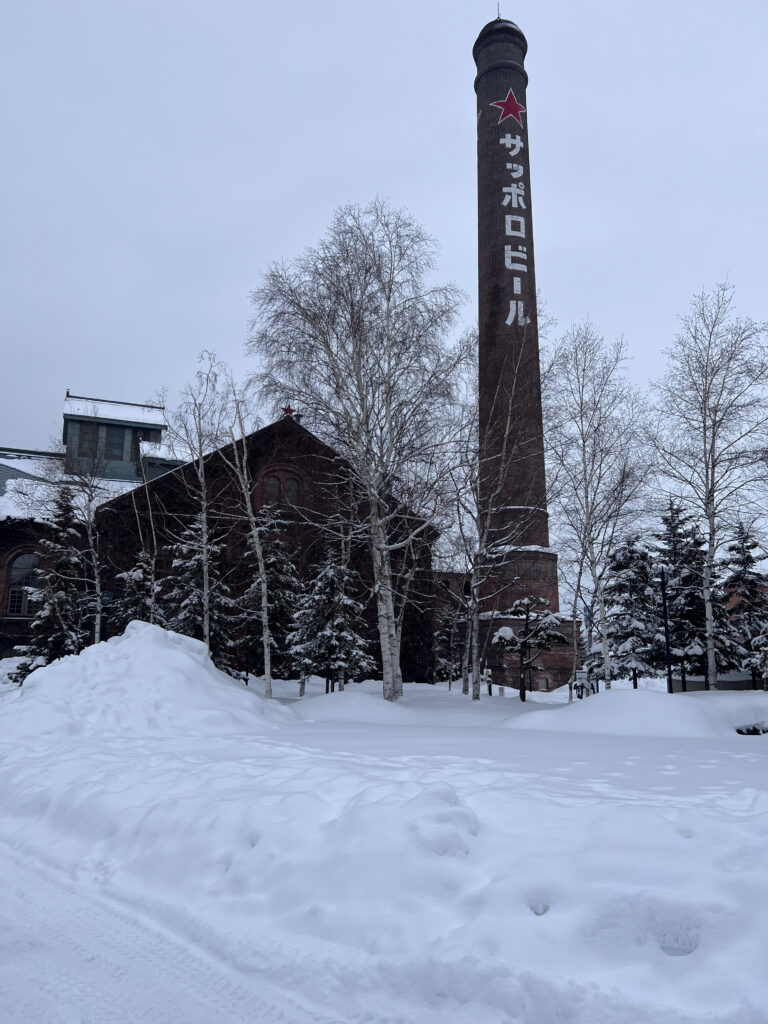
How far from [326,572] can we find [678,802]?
16562 mm

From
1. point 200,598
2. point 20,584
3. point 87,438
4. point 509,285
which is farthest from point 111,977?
point 87,438

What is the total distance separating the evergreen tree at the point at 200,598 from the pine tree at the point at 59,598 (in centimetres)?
320

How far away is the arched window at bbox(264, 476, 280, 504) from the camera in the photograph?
2942 cm

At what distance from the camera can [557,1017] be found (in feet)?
9.29

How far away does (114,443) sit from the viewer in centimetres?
4103

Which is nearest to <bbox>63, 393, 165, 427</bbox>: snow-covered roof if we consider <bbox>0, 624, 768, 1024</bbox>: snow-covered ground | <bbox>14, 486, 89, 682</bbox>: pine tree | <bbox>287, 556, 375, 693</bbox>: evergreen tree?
<bbox>14, 486, 89, 682</bbox>: pine tree

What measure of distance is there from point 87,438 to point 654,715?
35.0 meters

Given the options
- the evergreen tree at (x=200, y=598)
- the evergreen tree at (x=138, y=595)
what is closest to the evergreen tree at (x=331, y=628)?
the evergreen tree at (x=200, y=598)

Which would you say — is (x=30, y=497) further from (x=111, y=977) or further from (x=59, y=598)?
(x=111, y=977)

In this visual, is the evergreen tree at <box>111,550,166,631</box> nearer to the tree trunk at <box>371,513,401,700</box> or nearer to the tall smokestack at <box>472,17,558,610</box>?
the tree trunk at <box>371,513,401,700</box>

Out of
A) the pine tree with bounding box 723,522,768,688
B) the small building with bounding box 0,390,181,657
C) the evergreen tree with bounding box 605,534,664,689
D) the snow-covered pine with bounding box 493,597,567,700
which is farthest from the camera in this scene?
the small building with bounding box 0,390,181,657

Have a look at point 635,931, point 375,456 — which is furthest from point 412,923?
point 375,456

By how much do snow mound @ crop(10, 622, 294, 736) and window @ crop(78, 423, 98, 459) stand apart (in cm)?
2771

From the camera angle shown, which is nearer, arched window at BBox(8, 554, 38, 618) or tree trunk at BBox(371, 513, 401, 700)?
tree trunk at BBox(371, 513, 401, 700)
